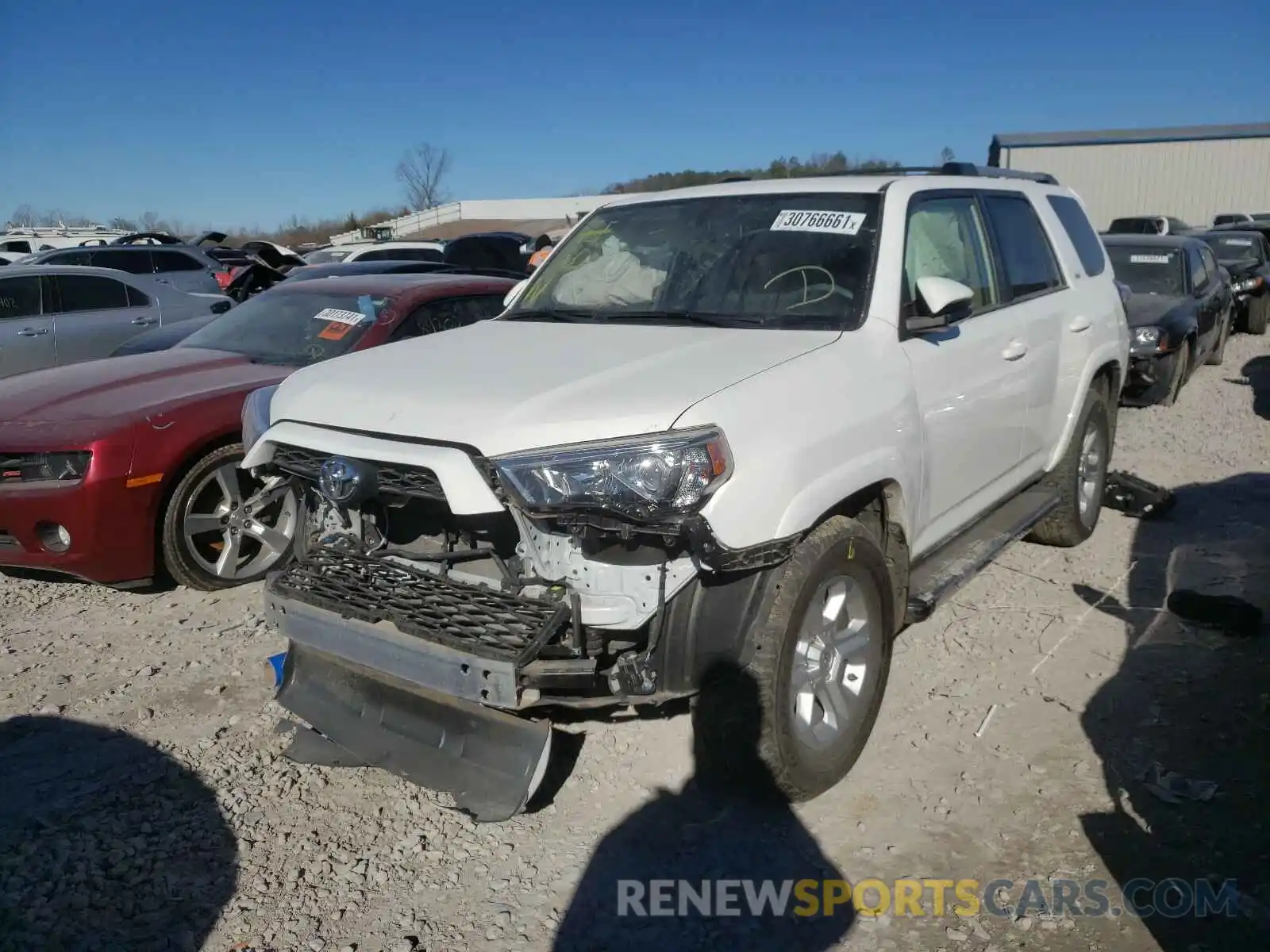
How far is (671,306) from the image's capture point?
385 cm

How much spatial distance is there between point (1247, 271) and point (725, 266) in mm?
14414

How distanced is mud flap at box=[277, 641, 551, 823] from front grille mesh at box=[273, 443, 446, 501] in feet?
1.92

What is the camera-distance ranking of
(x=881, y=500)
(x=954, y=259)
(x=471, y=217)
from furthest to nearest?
(x=471, y=217) < (x=954, y=259) < (x=881, y=500)

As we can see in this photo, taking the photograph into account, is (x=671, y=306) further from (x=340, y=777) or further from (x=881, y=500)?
(x=340, y=777)

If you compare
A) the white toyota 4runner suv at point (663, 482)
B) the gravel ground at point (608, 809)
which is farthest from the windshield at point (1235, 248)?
the white toyota 4runner suv at point (663, 482)

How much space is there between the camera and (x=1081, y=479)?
5.56 m

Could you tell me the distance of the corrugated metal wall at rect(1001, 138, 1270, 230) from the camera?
116 feet

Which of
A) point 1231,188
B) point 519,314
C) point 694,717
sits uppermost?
point 1231,188

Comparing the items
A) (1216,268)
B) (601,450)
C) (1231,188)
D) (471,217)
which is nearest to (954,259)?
(601,450)

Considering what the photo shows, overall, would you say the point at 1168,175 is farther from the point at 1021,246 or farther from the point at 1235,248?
the point at 1021,246

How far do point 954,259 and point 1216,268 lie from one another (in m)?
9.78

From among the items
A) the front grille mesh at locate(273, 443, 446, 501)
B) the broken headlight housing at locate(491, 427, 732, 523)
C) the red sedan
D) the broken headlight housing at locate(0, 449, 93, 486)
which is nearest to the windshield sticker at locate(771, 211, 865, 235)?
the broken headlight housing at locate(491, 427, 732, 523)

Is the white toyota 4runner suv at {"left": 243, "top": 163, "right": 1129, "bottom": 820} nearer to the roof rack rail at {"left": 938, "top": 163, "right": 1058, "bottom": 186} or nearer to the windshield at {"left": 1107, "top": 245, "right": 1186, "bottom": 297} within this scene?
the roof rack rail at {"left": 938, "top": 163, "right": 1058, "bottom": 186}

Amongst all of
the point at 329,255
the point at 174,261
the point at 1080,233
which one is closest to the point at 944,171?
the point at 1080,233
